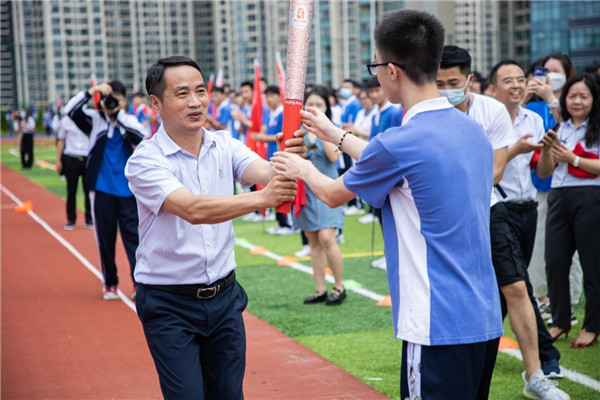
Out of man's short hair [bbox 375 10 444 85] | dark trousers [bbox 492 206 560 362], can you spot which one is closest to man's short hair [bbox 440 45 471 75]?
dark trousers [bbox 492 206 560 362]

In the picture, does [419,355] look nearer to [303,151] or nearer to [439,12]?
[303,151]

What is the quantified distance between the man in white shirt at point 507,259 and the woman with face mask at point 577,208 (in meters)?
1.15

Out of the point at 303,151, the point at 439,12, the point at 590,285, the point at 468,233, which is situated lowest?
the point at 590,285

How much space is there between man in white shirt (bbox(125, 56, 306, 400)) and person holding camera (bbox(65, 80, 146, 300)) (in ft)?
16.4

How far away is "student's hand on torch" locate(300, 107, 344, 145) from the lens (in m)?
3.85

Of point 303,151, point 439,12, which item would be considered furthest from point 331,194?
point 439,12

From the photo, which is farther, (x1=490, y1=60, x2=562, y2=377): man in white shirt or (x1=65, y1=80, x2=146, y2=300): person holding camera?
(x1=65, y1=80, x2=146, y2=300): person holding camera

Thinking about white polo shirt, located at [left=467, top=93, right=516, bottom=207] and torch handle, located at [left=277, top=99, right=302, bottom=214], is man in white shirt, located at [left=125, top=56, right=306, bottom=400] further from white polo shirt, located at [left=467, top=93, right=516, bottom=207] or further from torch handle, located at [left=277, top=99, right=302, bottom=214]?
white polo shirt, located at [left=467, top=93, right=516, bottom=207]

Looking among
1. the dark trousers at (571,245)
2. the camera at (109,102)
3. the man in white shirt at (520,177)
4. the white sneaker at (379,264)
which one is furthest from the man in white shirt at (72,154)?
the man in white shirt at (520,177)

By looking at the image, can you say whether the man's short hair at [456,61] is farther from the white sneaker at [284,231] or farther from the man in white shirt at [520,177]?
the white sneaker at [284,231]

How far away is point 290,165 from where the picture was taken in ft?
12.0

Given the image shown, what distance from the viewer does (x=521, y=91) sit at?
6.17 metres

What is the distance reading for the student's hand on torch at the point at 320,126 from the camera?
3.85m

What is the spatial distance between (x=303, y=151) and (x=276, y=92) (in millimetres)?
10468
